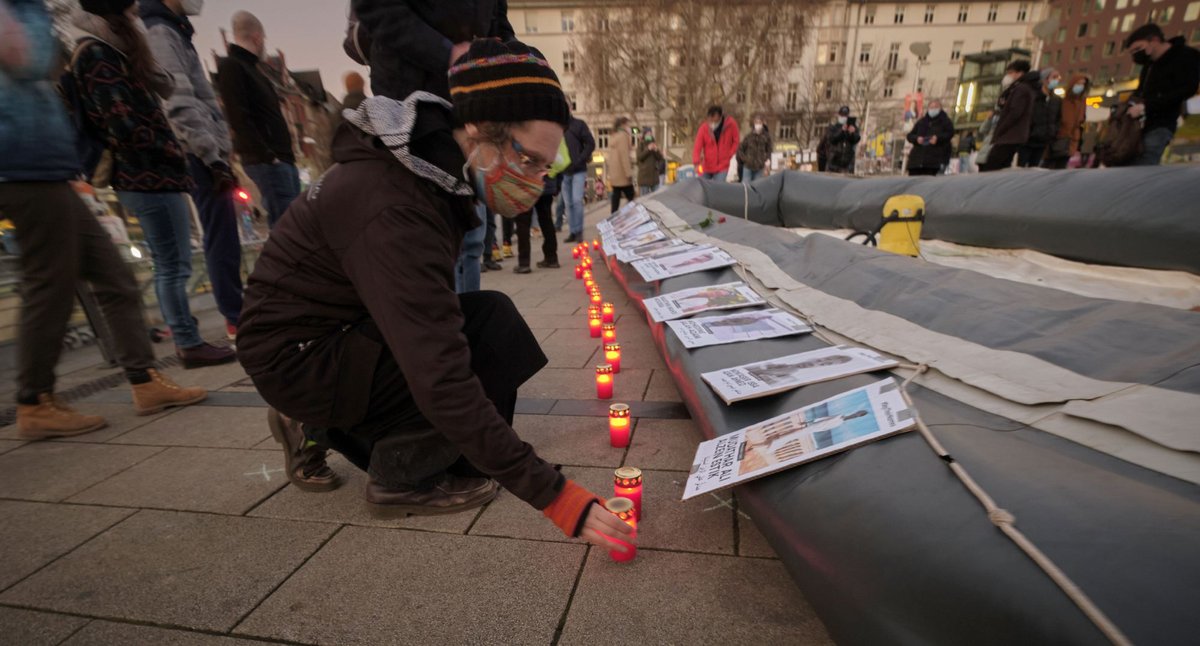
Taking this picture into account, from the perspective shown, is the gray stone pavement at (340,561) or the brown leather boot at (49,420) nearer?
the gray stone pavement at (340,561)

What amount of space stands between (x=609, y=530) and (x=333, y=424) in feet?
3.54

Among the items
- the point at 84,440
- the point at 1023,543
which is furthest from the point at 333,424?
the point at 84,440

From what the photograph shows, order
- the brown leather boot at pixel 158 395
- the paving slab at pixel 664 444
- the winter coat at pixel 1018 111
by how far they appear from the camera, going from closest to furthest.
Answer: the paving slab at pixel 664 444
the brown leather boot at pixel 158 395
the winter coat at pixel 1018 111

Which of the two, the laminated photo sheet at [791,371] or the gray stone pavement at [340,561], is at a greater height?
the laminated photo sheet at [791,371]

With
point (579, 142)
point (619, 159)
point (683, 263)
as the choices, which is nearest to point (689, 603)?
point (683, 263)

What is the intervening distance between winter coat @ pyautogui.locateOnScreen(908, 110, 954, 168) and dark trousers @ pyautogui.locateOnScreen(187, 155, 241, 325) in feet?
35.4

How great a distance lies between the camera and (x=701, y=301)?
2.89m

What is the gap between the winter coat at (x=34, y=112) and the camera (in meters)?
2.36

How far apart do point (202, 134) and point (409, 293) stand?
3.45 metres

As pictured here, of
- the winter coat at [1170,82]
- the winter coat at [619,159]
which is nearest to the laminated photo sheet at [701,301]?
the winter coat at [1170,82]

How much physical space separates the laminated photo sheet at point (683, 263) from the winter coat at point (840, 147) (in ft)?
34.3

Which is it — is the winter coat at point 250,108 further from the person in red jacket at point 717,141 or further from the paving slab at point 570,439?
the person in red jacket at point 717,141

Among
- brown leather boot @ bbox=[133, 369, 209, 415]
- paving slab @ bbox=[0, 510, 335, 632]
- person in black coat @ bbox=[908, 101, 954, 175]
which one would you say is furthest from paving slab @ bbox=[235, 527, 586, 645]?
person in black coat @ bbox=[908, 101, 954, 175]

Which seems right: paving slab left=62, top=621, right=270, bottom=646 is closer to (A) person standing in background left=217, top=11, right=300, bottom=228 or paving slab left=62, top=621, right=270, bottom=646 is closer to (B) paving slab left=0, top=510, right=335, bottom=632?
(B) paving slab left=0, top=510, right=335, bottom=632
